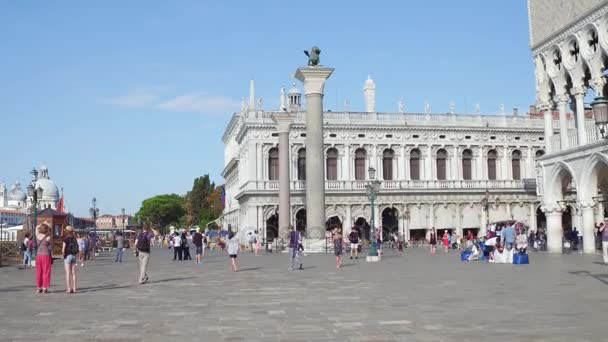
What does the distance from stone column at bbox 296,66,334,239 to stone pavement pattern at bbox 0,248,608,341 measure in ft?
49.2

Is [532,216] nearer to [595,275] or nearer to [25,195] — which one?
[595,275]

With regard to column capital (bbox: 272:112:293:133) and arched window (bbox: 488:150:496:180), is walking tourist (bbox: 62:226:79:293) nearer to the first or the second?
column capital (bbox: 272:112:293:133)

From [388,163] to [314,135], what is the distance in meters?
28.4

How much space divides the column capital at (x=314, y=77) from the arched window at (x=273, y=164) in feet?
81.4

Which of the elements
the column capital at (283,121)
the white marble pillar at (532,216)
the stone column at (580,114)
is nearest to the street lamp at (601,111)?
the stone column at (580,114)

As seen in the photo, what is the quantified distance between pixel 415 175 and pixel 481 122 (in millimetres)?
8039

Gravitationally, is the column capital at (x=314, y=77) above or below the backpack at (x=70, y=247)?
above

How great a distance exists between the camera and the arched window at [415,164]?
60.4m

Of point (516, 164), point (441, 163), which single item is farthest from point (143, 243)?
point (516, 164)

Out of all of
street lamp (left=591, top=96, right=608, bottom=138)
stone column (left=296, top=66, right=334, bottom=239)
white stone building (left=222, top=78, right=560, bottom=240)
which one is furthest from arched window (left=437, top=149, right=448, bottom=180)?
street lamp (left=591, top=96, right=608, bottom=138)

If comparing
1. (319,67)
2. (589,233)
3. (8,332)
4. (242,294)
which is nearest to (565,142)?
(589,233)

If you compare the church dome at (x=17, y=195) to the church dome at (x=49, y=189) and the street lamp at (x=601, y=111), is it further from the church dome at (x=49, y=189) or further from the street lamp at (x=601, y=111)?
the street lamp at (x=601, y=111)

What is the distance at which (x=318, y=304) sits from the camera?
38.1ft

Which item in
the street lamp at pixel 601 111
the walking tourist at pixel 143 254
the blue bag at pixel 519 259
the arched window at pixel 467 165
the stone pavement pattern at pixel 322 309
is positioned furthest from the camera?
the arched window at pixel 467 165
